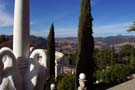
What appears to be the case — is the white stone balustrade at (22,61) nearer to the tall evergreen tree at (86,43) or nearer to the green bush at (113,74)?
the tall evergreen tree at (86,43)

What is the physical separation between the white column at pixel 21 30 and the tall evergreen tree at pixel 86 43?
27.8 feet

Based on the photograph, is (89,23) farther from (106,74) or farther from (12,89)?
(12,89)

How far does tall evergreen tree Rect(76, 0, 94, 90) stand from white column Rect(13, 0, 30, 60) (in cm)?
847

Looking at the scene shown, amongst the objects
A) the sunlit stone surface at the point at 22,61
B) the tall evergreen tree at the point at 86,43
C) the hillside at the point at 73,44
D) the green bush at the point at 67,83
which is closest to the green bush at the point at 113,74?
the tall evergreen tree at the point at 86,43

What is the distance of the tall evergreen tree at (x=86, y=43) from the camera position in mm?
15078

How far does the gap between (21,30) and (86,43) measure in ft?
30.1

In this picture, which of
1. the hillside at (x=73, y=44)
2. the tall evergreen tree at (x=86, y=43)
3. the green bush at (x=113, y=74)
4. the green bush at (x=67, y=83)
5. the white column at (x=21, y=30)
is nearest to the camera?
the white column at (x=21, y=30)

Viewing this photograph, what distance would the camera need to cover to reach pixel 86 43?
1559cm

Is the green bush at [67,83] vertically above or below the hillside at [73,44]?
above

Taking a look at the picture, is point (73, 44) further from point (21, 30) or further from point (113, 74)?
point (21, 30)

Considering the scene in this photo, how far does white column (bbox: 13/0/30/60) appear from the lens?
663 cm

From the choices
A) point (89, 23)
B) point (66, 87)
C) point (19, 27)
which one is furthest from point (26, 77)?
point (89, 23)

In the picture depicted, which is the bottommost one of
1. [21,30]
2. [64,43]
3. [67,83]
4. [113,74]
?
[64,43]

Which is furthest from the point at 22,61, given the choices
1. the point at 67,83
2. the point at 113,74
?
the point at 113,74
